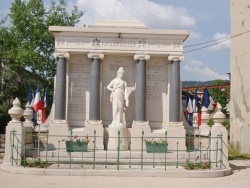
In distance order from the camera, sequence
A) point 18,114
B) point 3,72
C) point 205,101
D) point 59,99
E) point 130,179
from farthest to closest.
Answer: point 3,72 < point 205,101 < point 59,99 < point 18,114 < point 130,179

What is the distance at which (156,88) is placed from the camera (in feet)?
59.0

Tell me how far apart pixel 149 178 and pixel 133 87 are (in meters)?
7.14

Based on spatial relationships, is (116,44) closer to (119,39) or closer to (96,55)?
(119,39)

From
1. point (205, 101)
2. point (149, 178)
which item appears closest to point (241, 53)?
point (205, 101)

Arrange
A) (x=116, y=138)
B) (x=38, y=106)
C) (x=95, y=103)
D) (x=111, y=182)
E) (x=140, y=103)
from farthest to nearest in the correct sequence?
(x=38, y=106) < (x=140, y=103) < (x=95, y=103) < (x=116, y=138) < (x=111, y=182)

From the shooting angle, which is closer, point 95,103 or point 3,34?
point 95,103

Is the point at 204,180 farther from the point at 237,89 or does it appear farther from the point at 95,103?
the point at 237,89

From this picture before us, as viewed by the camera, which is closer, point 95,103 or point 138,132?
point 138,132

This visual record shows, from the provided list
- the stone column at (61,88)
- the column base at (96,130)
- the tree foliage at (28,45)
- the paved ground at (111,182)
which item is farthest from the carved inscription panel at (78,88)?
the tree foliage at (28,45)

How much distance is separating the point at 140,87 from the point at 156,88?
3.70 ft

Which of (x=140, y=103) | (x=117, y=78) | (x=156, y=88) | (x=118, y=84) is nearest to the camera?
(x=118, y=84)

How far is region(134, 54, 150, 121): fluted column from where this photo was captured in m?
17.1

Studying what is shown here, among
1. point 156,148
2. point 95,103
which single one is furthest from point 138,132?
point 95,103

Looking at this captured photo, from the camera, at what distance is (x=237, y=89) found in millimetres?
22625
